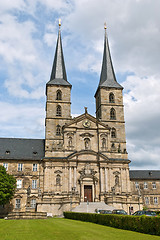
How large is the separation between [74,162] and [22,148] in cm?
1183

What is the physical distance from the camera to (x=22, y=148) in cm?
5288

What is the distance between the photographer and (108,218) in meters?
23.1

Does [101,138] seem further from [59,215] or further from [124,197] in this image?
[59,215]

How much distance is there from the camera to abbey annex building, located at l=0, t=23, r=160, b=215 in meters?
46.6

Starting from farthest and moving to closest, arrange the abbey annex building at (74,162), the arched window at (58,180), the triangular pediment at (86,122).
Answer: the triangular pediment at (86,122), the arched window at (58,180), the abbey annex building at (74,162)

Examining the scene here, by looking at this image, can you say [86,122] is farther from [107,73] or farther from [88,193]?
[107,73]

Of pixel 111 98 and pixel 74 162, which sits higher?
pixel 111 98

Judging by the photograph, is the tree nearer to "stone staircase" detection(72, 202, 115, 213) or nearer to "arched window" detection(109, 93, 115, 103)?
Result: "stone staircase" detection(72, 202, 115, 213)

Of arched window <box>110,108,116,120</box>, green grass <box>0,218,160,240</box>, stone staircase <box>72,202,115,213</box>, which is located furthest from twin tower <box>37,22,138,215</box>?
green grass <box>0,218,160,240</box>

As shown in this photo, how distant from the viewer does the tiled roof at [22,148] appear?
50344 mm

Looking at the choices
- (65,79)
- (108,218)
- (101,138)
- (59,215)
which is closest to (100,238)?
(108,218)

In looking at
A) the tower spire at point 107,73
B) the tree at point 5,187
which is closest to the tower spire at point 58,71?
the tower spire at point 107,73

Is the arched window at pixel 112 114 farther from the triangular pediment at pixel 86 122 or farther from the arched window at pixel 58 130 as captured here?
the arched window at pixel 58 130

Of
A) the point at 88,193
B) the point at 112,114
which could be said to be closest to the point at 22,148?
the point at 88,193
